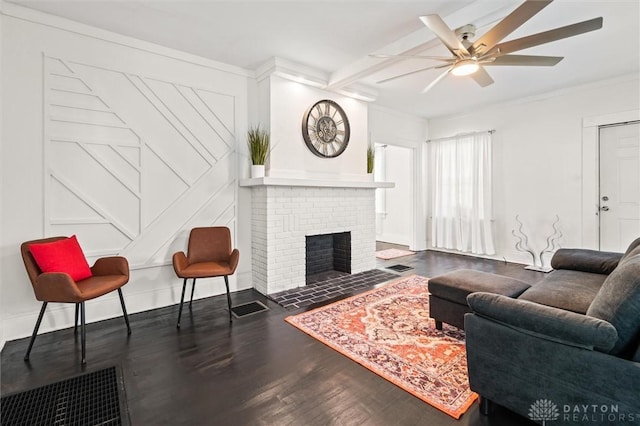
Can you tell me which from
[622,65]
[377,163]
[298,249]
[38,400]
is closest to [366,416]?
[38,400]

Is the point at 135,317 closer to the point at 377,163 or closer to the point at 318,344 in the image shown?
the point at 318,344

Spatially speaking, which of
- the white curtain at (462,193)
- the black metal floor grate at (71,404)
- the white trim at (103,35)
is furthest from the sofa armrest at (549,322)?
the white curtain at (462,193)

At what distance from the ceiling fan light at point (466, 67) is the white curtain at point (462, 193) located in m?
3.35

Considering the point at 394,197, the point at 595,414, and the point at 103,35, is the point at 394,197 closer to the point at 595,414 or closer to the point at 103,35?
the point at 103,35

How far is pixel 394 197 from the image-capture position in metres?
7.52

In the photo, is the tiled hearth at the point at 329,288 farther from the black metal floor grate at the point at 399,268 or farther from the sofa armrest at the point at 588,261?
the sofa armrest at the point at 588,261

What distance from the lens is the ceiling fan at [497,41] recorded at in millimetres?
1921

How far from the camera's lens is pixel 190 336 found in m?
2.61

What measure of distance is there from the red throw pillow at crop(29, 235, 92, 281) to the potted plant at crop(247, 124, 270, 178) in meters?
1.89

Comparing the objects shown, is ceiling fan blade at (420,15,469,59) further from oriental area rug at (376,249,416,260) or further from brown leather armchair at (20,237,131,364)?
oriental area rug at (376,249,416,260)

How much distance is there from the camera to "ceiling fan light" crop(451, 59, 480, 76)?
253cm

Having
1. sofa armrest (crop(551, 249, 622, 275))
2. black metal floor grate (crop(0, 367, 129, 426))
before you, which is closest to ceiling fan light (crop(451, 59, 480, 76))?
sofa armrest (crop(551, 249, 622, 275))

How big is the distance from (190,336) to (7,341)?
151cm

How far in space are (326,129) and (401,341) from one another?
2940mm
